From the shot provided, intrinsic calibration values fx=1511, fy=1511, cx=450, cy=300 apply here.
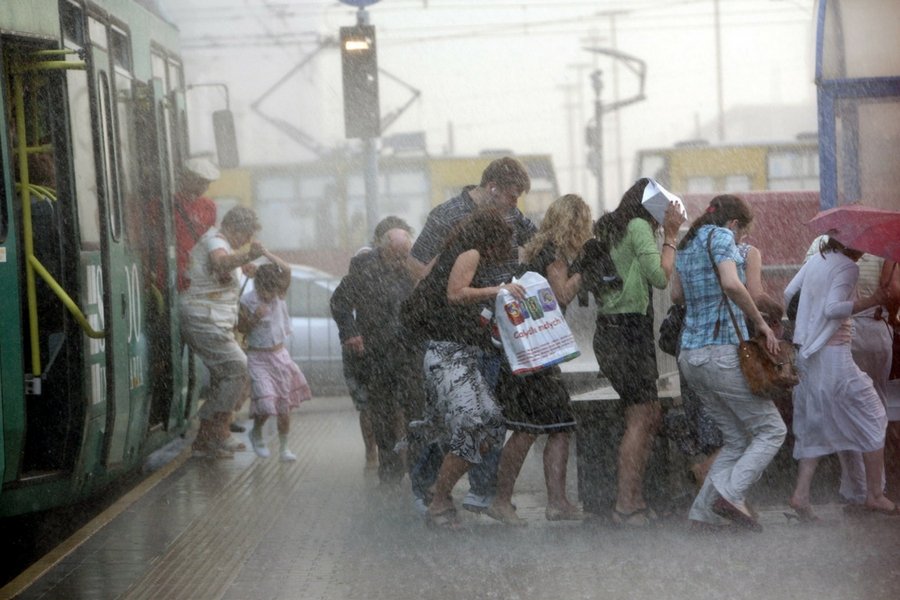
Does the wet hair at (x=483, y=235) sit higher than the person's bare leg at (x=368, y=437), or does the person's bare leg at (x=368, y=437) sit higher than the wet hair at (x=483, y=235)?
the wet hair at (x=483, y=235)

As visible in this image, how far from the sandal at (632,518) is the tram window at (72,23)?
3.59 metres

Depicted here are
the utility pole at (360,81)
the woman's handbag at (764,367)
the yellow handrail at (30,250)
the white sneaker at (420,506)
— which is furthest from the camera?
the utility pole at (360,81)

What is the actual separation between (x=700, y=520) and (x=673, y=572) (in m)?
1.01

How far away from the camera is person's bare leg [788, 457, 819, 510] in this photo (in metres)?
7.57

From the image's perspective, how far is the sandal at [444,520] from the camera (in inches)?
298

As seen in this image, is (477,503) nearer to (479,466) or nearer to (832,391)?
(479,466)

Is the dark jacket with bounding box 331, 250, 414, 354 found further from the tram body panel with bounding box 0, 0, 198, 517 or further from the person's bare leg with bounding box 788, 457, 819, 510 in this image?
the person's bare leg with bounding box 788, 457, 819, 510

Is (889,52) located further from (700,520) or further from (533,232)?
(700,520)

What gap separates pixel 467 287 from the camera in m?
7.32

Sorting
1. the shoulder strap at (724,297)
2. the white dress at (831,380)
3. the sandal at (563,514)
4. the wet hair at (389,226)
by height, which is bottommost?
the sandal at (563,514)

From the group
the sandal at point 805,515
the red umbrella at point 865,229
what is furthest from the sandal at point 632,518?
the red umbrella at point 865,229

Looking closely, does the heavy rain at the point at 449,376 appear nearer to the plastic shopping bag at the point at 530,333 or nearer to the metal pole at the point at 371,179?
the plastic shopping bag at the point at 530,333

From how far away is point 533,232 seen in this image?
7988 millimetres

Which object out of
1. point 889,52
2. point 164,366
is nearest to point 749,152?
point 889,52
